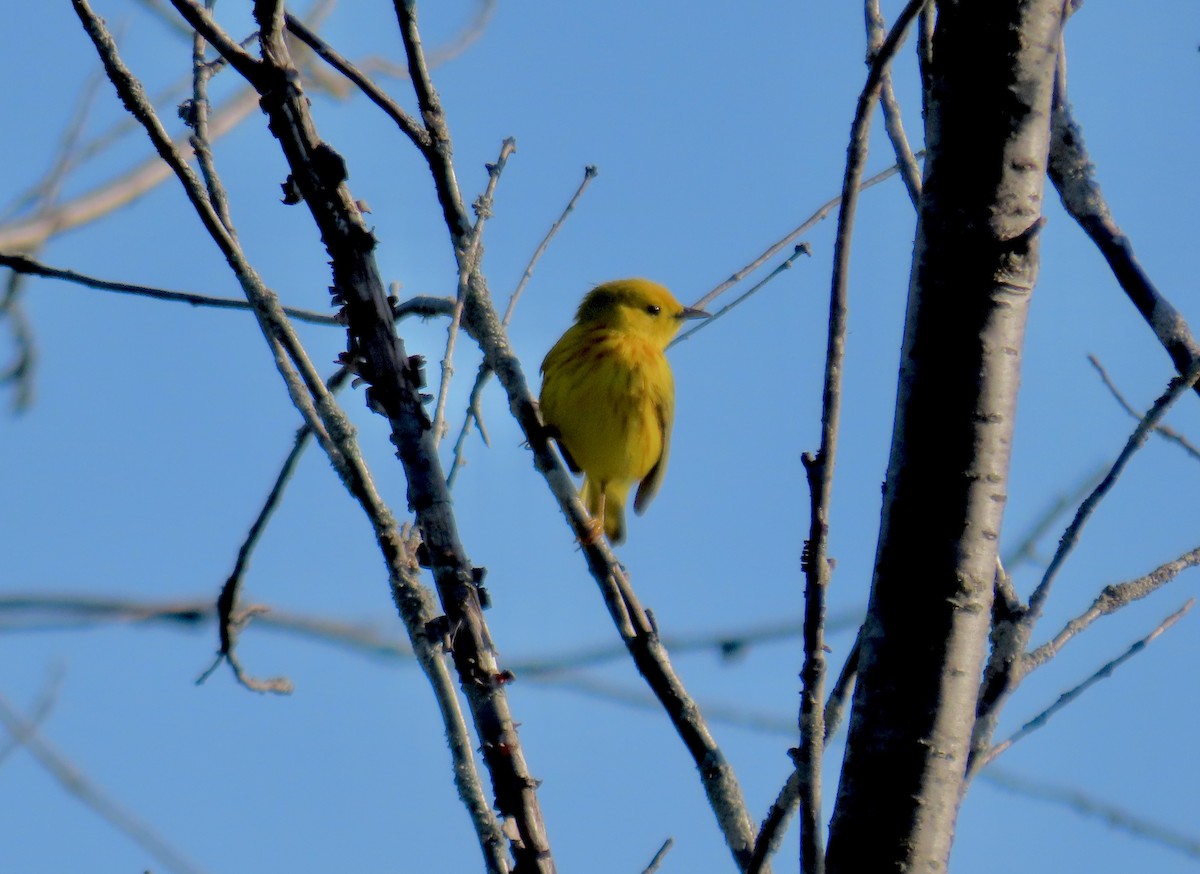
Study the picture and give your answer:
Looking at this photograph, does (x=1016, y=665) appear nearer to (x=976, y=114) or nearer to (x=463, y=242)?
(x=976, y=114)

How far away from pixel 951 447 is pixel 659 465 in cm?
519

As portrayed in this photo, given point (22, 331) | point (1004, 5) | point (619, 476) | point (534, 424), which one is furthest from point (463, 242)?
point (619, 476)

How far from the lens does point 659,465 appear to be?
6.95 metres

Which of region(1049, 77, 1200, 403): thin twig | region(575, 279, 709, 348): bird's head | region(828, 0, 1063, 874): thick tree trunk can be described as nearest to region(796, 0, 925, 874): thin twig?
region(828, 0, 1063, 874): thick tree trunk

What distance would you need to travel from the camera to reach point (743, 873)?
2.21 m

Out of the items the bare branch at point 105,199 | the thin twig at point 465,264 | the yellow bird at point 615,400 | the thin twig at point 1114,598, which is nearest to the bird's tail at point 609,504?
the yellow bird at point 615,400

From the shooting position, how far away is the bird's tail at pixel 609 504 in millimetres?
6938

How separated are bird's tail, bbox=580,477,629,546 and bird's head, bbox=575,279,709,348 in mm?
893

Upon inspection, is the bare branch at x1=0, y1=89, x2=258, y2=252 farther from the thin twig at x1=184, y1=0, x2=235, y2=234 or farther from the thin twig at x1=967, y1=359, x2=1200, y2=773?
the thin twig at x1=967, y1=359, x2=1200, y2=773

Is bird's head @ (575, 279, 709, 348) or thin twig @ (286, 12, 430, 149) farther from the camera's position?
bird's head @ (575, 279, 709, 348)

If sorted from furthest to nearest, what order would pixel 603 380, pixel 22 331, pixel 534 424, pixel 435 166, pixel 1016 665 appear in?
pixel 603 380
pixel 22 331
pixel 534 424
pixel 435 166
pixel 1016 665

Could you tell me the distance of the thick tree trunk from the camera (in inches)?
69.4

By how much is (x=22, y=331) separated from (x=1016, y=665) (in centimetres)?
481

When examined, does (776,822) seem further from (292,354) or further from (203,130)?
(203,130)
